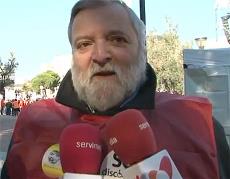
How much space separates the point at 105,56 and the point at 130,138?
0.42 metres

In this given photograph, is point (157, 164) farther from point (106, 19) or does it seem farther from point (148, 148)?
point (106, 19)

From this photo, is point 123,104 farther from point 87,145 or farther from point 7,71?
point 7,71

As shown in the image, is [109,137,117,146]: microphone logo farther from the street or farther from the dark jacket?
the street

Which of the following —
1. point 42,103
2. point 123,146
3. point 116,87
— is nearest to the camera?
point 123,146

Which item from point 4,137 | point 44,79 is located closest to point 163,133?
point 4,137

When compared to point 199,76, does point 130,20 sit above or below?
above

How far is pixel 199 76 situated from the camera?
8.39 metres

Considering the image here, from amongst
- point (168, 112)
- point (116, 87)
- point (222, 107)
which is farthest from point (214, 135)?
point (222, 107)

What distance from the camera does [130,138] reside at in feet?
5.00

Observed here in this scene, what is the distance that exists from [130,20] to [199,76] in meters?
6.55

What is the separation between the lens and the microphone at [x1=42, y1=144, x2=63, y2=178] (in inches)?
72.2

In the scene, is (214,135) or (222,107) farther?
(222,107)

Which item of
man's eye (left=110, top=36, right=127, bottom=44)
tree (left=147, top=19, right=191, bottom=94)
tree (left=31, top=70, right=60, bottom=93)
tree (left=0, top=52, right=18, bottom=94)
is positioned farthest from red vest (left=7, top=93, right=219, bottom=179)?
tree (left=31, top=70, right=60, bottom=93)

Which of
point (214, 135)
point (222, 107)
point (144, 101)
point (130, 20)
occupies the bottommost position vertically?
point (222, 107)
